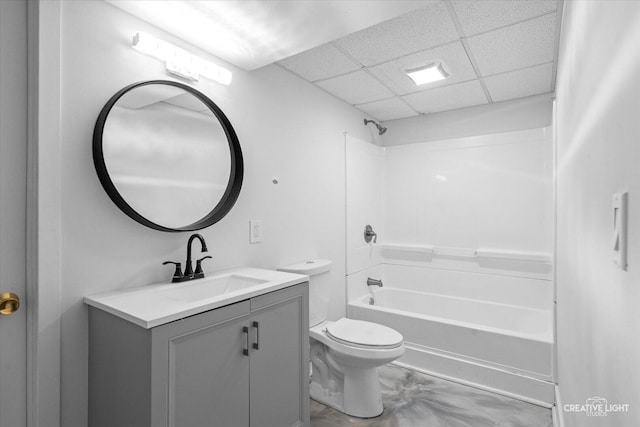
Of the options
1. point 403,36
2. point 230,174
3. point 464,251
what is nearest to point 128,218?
point 230,174

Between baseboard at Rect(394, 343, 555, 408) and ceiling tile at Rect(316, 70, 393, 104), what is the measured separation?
216 cm

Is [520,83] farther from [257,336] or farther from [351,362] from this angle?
[257,336]

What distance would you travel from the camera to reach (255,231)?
213 cm

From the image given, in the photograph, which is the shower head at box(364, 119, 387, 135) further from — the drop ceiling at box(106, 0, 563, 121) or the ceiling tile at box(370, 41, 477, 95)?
the ceiling tile at box(370, 41, 477, 95)

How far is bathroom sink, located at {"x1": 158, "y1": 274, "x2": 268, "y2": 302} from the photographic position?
1577mm

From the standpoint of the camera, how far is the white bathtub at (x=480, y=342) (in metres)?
2.29

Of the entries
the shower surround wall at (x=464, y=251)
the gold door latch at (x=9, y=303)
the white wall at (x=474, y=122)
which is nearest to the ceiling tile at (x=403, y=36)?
the shower surround wall at (x=464, y=251)

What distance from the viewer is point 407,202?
359 centimetres

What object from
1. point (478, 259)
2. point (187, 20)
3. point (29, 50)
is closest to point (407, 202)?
point (478, 259)

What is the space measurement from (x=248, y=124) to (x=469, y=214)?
2.30 m

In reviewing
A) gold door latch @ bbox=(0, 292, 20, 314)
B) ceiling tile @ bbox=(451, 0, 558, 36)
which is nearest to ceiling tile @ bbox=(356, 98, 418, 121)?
ceiling tile @ bbox=(451, 0, 558, 36)

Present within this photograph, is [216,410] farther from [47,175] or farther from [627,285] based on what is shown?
[627,285]

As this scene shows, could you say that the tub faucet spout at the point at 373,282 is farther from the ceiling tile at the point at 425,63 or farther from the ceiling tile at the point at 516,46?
the ceiling tile at the point at 516,46

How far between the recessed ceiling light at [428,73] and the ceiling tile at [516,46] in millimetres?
237
